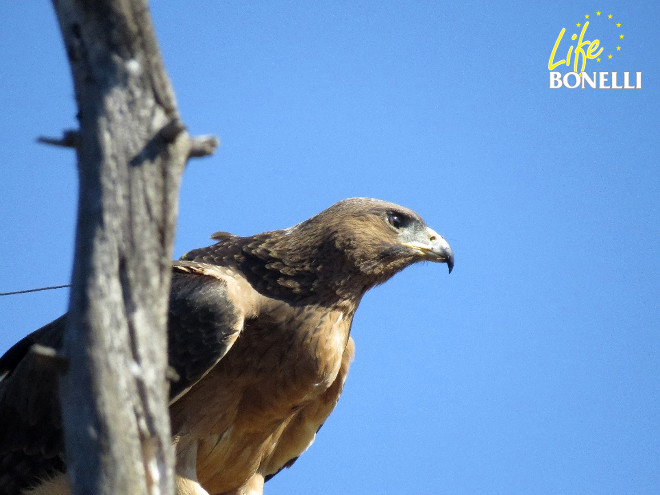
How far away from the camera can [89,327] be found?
3.32 m

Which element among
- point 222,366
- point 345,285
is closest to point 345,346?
point 345,285

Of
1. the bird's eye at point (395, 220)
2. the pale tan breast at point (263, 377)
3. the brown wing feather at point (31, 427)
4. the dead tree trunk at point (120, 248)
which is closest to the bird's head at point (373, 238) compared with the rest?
the bird's eye at point (395, 220)

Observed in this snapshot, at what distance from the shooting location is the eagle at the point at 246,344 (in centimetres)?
669

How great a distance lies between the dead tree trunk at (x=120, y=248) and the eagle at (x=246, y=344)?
9.99 ft

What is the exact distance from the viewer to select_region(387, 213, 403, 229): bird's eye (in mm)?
7695

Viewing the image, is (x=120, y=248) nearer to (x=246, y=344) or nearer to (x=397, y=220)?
(x=246, y=344)

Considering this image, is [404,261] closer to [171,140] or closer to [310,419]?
[310,419]

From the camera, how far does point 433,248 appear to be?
303 inches

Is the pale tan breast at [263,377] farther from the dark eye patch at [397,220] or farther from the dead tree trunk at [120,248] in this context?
the dead tree trunk at [120,248]

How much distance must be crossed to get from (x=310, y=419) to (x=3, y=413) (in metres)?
2.44

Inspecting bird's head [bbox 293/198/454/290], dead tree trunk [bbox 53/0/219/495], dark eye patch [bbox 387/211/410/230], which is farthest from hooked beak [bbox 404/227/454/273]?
dead tree trunk [bbox 53/0/219/495]

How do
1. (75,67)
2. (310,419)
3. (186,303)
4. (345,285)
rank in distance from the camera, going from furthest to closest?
(310,419)
(345,285)
(186,303)
(75,67)

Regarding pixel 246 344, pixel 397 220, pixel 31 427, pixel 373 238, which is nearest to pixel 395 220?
pixel 397 220

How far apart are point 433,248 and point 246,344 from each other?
179cm
